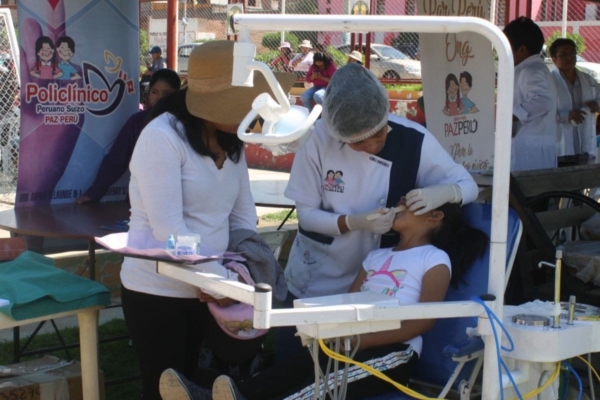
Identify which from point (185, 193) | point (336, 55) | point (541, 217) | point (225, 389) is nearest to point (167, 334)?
point (225, 389)

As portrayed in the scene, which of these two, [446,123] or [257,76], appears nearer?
[257,76]

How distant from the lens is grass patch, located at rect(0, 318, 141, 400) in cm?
430

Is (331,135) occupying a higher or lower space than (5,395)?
higher

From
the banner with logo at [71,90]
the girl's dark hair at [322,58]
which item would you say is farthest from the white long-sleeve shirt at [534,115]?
the girl's dark hair at [322,58]

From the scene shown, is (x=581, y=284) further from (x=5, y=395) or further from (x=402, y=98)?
(x=402, y=98)

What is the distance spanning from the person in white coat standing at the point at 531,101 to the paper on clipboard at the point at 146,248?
3541 millimetres

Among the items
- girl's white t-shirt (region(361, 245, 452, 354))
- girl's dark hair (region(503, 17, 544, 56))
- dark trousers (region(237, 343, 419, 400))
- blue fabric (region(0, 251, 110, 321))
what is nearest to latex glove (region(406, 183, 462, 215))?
girl's white t-shirt (region(361, 245, 452, 354))

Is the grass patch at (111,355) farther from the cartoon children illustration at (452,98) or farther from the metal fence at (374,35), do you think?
the metal fence at (374,35)

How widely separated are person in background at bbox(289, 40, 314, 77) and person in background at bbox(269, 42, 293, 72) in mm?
87

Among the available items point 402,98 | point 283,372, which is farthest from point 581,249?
point 402,98

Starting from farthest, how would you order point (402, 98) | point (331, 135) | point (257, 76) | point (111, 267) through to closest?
1. point (402, 98)
2. point (111, 267)
3. point (331, 135)
4. point (257, 76)

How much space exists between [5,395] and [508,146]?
2.11 m

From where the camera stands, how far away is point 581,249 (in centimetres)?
385

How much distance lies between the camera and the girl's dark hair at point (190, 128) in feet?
8.58
